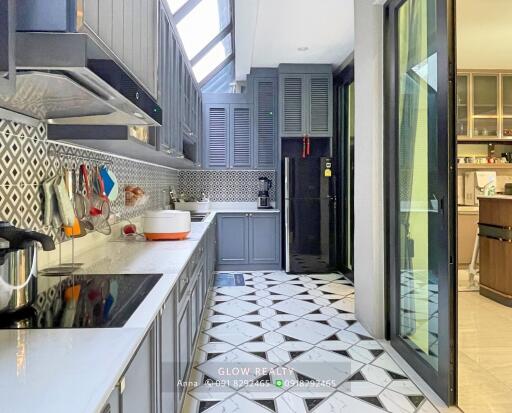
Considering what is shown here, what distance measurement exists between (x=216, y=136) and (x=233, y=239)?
4.89ft

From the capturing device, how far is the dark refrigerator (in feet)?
16.8

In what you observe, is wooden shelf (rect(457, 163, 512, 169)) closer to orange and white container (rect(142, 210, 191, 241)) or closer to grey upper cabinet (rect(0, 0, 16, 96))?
orange and white container (rect(142, 210, 191, 241))

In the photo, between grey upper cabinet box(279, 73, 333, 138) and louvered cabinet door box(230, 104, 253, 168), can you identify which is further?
louvered cabinet door box(230, 104, 253, 168)

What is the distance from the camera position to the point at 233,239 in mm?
5297

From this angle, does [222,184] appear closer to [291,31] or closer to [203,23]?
[203,23]

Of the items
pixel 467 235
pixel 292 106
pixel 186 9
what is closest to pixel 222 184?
pixel 292 106

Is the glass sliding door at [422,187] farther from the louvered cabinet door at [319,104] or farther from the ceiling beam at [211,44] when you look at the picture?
the louvered cabinet door at [319,104]

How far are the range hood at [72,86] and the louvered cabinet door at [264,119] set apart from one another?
3797mm

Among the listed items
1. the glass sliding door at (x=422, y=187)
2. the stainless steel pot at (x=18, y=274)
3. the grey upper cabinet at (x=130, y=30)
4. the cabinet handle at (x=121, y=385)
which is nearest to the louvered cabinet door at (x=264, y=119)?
the glass sliding door at (x=422, y=187)

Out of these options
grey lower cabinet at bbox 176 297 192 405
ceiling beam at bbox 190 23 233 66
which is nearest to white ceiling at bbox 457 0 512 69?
ceiling beam at bbox 190 23 233 66

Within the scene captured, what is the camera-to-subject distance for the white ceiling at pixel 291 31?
3521mm

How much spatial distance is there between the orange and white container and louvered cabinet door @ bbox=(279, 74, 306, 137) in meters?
3.15

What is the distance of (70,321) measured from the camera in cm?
101

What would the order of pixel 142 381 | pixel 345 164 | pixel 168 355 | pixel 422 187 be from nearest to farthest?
pixel 142 381 → pixel 168 355 → pixel 422 187 → pixel 345 164
